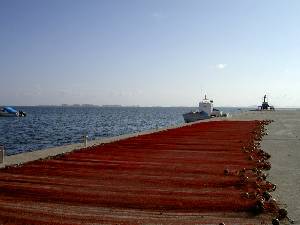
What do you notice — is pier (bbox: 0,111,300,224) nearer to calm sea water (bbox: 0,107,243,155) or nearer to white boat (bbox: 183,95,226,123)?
calm sea water (bbox: 0,107,243,155)

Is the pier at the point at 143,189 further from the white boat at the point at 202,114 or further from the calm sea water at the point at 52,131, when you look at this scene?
the white boat at the point at 202,114

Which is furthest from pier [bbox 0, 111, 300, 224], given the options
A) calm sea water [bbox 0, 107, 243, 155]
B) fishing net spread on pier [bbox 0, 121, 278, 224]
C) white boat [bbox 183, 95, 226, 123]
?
white boat [bbox 183, 95, 226, 123]

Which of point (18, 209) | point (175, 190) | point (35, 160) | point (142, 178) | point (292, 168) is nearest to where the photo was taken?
point (18, 209)

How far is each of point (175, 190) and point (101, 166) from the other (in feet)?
15.4

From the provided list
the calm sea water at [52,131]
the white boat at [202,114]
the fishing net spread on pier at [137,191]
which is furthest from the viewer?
the white boat at [202,114]

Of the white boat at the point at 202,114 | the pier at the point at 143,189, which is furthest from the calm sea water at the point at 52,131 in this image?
the pier at the point at 143,189

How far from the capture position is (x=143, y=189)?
10.4 m

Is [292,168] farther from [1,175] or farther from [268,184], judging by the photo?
[1,175]

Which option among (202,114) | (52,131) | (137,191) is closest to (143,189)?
(137,191)

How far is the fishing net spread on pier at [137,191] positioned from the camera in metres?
7.96

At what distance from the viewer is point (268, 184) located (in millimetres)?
10906

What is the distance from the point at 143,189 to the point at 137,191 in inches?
11.2

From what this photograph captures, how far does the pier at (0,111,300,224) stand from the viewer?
799 cm

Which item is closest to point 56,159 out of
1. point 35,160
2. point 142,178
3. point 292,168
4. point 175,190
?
point 35,160
